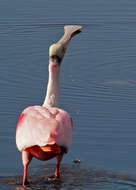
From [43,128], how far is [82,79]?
364cm

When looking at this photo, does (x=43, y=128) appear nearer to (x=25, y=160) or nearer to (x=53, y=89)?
(x=25, y=160)

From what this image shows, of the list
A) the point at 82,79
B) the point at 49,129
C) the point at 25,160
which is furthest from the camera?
the point at 82,79

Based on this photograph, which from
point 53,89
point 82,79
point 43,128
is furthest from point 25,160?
point 82,79

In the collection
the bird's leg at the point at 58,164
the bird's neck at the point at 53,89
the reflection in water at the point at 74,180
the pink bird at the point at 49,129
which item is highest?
the bird's neck at the point at 53,89

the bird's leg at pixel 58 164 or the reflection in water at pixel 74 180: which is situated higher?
the bird's leg at pixel 58 164

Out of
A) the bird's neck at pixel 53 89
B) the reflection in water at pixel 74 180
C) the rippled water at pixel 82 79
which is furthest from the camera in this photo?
the rippled water at pixel 82 79

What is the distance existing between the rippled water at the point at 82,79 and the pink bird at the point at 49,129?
42 centimetres

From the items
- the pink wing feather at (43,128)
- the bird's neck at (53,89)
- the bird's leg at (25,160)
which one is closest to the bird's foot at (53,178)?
the bird's leg at (25,160)

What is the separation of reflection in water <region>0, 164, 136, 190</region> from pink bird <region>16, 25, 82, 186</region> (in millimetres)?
113

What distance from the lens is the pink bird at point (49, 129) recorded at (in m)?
8.30

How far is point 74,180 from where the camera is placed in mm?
8938

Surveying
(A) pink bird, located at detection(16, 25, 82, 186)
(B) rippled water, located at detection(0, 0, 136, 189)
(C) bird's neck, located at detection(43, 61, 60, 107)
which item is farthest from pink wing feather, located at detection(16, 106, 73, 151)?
(B) rippled water, located at detection(0, 0, 136, 189)

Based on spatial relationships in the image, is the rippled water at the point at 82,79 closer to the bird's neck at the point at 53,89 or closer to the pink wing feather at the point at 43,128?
the pink wing feather at the point at 43,128

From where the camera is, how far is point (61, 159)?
29.1ft
